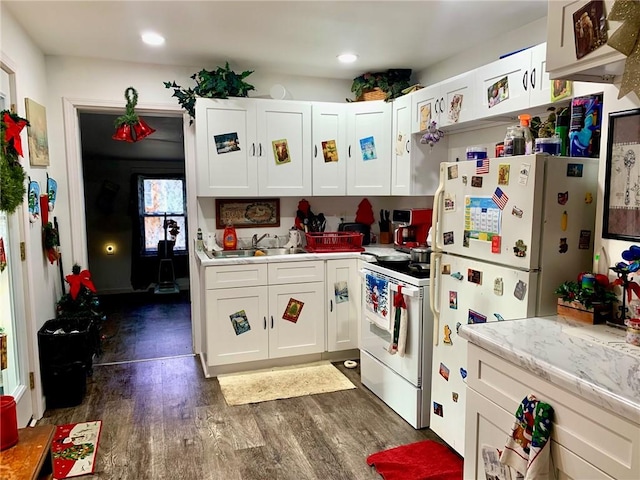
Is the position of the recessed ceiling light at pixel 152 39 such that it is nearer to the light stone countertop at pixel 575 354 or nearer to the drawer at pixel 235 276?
the drawer at pixel 235 276

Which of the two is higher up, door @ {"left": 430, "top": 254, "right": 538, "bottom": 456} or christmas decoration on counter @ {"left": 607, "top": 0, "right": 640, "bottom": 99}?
christmas decoration on counter @ {"left": 607, "top": 0, "right": 640, "bottom": 99}

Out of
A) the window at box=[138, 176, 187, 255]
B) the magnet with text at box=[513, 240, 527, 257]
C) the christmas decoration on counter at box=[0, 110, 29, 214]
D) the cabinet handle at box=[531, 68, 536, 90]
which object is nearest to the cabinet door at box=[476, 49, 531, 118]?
the cabinet handle at box=[531, 68, 536, 90]

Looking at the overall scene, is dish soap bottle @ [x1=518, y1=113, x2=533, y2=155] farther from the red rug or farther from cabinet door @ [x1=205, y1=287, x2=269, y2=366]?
cabinet door @ [x1=205, y1=287, x2=269, y2=366]

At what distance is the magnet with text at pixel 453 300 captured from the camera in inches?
97.2

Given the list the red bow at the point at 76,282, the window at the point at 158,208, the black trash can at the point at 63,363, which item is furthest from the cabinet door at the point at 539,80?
the window at the point at 158,208

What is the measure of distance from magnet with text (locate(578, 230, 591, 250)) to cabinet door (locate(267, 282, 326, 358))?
83.3 inches

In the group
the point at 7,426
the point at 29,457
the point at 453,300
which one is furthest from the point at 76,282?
the point at 453,300

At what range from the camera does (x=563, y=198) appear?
6.61 feet

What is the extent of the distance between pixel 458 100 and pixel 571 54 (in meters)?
1.37

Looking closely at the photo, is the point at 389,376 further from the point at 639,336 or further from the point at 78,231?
the point at 78,231

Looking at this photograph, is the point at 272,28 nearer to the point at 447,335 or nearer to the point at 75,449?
the point at 447,335

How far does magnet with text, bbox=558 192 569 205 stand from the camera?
2006 mm

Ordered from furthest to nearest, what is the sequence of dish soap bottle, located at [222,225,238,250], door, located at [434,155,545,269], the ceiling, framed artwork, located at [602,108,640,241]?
dish soap bottle, located at [222,225,238,250]
the ceiling
door, located at [434,155,545,269]
framed artwork, located at [602,108,640,241]

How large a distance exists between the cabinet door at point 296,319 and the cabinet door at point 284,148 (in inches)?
33.9
